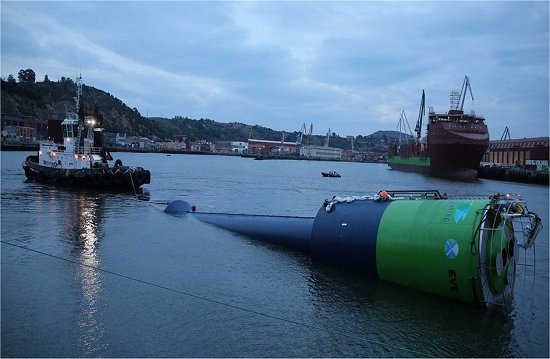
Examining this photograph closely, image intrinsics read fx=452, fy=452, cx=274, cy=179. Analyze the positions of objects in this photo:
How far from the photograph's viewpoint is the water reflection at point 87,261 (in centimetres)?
865

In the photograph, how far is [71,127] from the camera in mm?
40125

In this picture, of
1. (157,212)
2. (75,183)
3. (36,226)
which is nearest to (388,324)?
(36,226)

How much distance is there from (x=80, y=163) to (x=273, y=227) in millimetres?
27514

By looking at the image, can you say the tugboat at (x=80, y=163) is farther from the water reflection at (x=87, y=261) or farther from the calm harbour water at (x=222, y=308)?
the calm harbour water at (x=222, y=308)

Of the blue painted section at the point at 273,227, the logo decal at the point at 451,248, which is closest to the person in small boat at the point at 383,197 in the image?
the logo decal at the point at 451,248

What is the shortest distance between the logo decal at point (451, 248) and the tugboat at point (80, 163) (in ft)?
99.2

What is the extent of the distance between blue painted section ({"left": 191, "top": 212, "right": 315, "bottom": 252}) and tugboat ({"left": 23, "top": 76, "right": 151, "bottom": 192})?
16.9m

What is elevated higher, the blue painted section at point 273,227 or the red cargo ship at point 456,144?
the red cargo ship at point 456,144

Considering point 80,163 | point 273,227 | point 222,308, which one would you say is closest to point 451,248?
point 222,308

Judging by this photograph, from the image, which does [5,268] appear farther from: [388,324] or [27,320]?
[388,324]

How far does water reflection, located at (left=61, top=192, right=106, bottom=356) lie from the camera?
8.65 m

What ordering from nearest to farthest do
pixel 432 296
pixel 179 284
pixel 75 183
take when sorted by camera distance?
pixel 432 296 < pixel 179 284 < pixel 75 183

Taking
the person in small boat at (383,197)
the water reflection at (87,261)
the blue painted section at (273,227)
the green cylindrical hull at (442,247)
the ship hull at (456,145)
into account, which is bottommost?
the water reflection at (87,261)

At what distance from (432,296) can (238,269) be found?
5.84m
